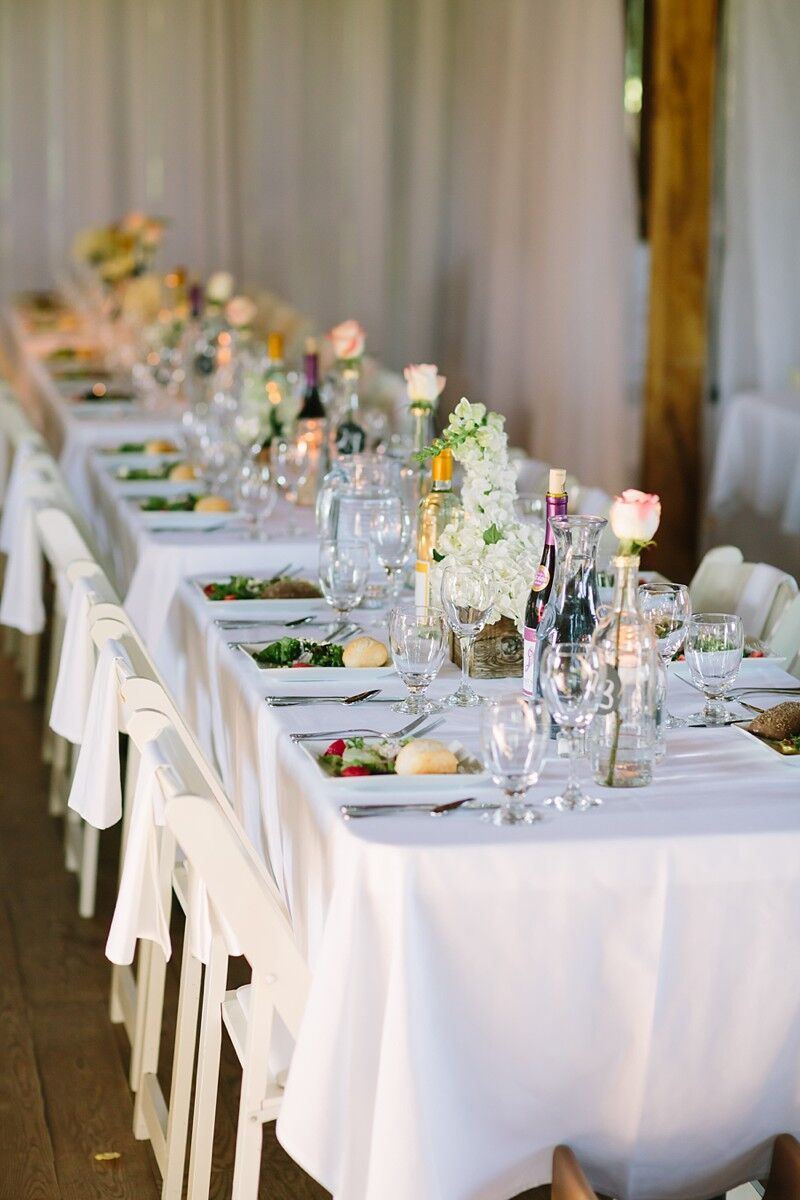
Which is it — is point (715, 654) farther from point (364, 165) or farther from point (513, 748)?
point (364, 165)

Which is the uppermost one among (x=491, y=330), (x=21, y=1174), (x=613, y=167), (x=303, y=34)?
(x=303, y=34)

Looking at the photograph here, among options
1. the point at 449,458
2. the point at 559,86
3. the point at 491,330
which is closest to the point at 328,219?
the point at 491,330

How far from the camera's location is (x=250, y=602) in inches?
118

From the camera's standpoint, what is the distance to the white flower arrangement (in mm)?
2500

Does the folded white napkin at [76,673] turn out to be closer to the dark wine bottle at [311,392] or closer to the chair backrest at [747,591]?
the chair backrest at [747,591]

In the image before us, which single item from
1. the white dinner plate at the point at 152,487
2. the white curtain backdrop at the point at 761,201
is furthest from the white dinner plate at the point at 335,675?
the white curtain backdrop at the point at 761,201

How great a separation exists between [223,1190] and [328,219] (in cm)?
829

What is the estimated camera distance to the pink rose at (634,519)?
2090 mm

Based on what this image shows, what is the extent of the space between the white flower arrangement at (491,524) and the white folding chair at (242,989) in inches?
22.1

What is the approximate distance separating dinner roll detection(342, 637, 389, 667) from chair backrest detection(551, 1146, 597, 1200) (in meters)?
0.86

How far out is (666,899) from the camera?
1.91 meters

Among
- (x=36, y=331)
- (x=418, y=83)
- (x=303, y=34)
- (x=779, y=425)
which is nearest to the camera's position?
(x=779, y=425)

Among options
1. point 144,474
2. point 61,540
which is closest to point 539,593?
point 61,540

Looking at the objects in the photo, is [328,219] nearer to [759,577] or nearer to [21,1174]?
[759,577]
